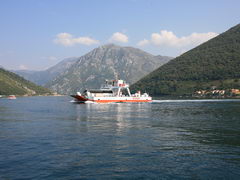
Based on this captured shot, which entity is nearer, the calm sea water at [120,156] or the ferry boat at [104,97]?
the calm sea water at [120,156]

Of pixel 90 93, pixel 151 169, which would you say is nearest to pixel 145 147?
pixel 151 169

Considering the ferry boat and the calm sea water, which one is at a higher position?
the ferry boat

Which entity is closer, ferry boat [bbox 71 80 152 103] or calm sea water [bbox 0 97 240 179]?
calm sea water [bbox 0 97 240 179]

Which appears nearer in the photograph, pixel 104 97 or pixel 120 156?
pixel 120 156

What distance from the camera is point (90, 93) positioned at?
130125mm

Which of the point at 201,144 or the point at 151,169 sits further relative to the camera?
the point at 201,144

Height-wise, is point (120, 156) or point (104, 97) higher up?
point (104, 97)

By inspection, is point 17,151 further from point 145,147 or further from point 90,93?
point 90,93

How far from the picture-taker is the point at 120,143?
92.5 ft

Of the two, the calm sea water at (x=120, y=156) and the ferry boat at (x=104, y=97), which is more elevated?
the ferry boat at (x=104, y=97)

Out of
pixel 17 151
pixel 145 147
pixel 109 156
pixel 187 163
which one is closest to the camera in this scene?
pixel 187 163

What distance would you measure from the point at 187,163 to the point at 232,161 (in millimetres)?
3871

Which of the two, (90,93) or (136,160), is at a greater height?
(90,93)

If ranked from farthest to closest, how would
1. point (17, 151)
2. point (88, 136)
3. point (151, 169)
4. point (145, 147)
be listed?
point (88, 136) < point (145, 147) < point (17, 151) < point (151, 169)
